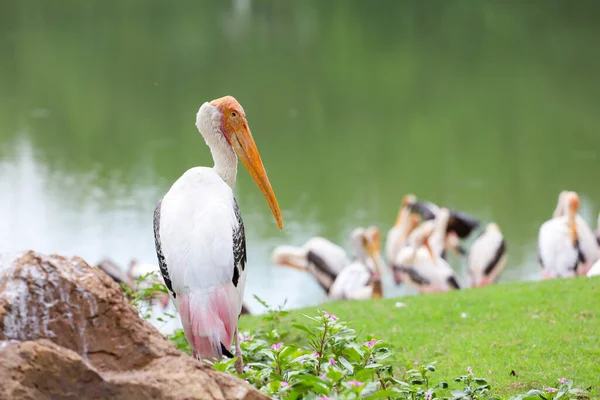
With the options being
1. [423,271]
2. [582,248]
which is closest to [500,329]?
[423,271]

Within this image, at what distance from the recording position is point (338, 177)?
13508 millimetres

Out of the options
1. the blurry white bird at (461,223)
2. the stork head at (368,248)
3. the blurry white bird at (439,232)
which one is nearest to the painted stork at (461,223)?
the blurry white bird at (461,223)

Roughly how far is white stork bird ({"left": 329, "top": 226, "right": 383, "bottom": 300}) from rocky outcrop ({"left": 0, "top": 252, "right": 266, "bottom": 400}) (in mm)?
6226

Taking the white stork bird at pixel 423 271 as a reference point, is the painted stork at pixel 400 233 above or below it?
above

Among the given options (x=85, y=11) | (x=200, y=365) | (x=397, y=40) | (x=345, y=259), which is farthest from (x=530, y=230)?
(x=85, y=11)

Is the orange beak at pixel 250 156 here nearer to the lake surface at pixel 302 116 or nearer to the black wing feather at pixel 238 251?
the black wing feather at pixel 238 251

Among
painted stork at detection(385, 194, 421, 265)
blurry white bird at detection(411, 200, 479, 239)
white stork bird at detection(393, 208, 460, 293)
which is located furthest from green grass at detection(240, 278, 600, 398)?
blurry white bird at detection(411, 200, 479, 239)

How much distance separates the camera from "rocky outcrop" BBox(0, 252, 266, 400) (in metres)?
2.53

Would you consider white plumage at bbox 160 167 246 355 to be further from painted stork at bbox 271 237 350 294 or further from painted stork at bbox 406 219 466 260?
painted stork at bbox 406 219 466 260

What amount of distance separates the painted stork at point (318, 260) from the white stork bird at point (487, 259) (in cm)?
142

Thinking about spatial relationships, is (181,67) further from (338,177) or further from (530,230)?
(530,230)

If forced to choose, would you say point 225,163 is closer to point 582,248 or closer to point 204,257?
point 204,257

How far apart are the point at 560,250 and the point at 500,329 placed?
3859 millimetres

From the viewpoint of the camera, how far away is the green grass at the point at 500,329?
15.2 ft
